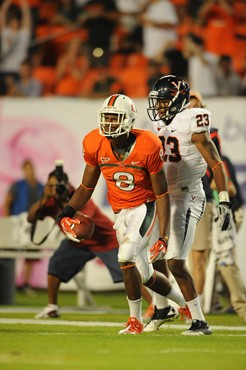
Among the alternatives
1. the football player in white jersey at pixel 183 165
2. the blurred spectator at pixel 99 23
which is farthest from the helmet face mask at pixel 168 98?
the blurred spectator at pixel 99 23

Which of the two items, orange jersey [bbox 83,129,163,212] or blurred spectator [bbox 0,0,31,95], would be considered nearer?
orange jersey [bbox 83,129,163,212]

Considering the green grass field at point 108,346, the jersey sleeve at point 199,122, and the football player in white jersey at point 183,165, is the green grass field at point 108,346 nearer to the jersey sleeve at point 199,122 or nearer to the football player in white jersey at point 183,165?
the football player in white jersey at point 183,165

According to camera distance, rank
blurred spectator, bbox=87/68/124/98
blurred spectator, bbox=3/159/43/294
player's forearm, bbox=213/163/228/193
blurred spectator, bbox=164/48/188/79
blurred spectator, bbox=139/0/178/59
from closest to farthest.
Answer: player's forearm, bbox=213/163/228/193 → blurred spectator, bbox=3/159/43/294 → blurred spectator, bbox=87/68/124/98 → blurred spectator, bbox=164/48/188/79 → blurred spectator, bbox=139/0/178/59

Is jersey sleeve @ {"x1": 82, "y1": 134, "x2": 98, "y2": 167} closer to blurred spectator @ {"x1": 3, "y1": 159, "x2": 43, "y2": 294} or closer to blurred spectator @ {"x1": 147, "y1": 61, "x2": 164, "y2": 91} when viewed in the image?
blurred spectator @ {"x1": 3, "y1": 159, "x2": 43, "y2": 294}

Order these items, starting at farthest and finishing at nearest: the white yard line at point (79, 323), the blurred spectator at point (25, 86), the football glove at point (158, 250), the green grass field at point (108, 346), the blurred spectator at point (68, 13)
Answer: the blurred spectator at point (68, 13) → the blurred spectator at point (25, 86) → the white yard line at point (79, 323) → the football glove at point (158, 250) → the green grass field at point (108, 346)

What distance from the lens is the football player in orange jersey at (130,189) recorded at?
7.68 m

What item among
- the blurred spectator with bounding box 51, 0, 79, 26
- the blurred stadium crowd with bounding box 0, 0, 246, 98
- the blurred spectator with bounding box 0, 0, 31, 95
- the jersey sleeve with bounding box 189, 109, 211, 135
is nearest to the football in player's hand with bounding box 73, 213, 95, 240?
the jersey sleeve with bounding box 189, 109, 211, 135

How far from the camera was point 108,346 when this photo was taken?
268 inches

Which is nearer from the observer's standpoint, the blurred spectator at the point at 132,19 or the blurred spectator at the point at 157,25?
the blurred spectator at the point at 157,25

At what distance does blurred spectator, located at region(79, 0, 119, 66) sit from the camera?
16.0 meters

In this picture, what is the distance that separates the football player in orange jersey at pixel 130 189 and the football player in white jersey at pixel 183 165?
0.20 m

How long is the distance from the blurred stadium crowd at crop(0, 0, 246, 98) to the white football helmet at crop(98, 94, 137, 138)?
21.2 ft

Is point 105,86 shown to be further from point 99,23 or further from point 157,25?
point 99,23

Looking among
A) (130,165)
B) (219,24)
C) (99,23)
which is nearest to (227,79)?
(219,24)
